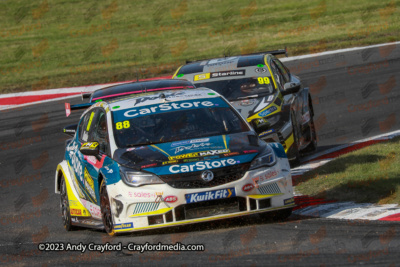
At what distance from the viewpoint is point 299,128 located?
38.1 feet

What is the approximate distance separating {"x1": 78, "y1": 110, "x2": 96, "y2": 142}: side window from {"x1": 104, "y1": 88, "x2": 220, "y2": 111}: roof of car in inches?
12.4

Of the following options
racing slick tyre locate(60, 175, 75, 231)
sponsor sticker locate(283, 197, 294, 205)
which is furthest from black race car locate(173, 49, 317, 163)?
sponsor sticker locate(283, 197, 294, 205)

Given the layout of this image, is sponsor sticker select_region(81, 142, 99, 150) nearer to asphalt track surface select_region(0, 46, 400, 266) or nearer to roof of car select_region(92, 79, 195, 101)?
asphalt track surface select_region(0, 46, 400, 266)

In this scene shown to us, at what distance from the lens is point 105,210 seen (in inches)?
288

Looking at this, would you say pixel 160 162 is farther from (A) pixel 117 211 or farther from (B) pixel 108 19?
(B) pixel 108 19

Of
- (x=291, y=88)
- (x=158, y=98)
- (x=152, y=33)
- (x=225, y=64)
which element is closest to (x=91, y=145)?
(x=158, y=98)

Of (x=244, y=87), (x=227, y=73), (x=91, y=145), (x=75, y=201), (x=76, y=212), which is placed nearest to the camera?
(x=91, y=145)

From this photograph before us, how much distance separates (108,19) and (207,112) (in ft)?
83.9

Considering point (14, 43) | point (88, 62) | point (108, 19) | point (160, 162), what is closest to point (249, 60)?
point (160, 162)

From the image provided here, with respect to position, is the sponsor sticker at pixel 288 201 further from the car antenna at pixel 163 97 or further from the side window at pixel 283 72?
the side window at pixel 283 72

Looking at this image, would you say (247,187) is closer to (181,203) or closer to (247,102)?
(181,203)

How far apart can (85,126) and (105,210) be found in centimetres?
167

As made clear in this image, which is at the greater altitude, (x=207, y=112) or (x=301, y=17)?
(x=207, y=112)

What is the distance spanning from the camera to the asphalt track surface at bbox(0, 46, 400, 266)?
19.2 feet
